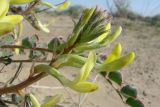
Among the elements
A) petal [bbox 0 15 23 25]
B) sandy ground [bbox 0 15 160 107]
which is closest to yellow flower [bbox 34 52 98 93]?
petal [bbox 0 15 23 25]

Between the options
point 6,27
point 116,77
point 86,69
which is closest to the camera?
point 6,27

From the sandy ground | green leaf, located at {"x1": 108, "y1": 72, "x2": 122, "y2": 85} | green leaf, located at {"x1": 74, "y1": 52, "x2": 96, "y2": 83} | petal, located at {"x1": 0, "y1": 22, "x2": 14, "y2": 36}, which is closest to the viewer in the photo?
petal, located at {"x1": 0, "y1": 22, "x2": 14, "y2": 36}

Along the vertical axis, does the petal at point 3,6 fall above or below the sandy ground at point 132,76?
above

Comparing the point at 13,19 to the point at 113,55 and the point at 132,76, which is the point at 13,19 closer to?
the point at 113,55

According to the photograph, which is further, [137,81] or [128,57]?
[137,81]

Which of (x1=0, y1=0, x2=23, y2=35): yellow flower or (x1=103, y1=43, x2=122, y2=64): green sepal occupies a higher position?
(x1=0, y1=0, x2=23, y2=35): yellow flower

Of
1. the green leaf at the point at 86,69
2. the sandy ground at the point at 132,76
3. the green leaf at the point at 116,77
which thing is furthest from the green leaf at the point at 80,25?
the sandy ground at the point at 132,76

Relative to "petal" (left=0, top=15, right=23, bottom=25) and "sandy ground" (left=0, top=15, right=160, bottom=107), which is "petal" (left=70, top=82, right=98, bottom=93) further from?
"sandy ground" (left=0, top=15, right=160, bottom=107)

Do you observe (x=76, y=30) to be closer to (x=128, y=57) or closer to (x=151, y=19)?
(x=128, y=57)

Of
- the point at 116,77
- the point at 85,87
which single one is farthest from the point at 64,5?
the point at 85,87

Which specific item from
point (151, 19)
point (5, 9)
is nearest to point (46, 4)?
point (5, 9)

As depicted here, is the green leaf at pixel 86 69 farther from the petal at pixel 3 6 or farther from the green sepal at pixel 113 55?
the petal at pixel 3 6
